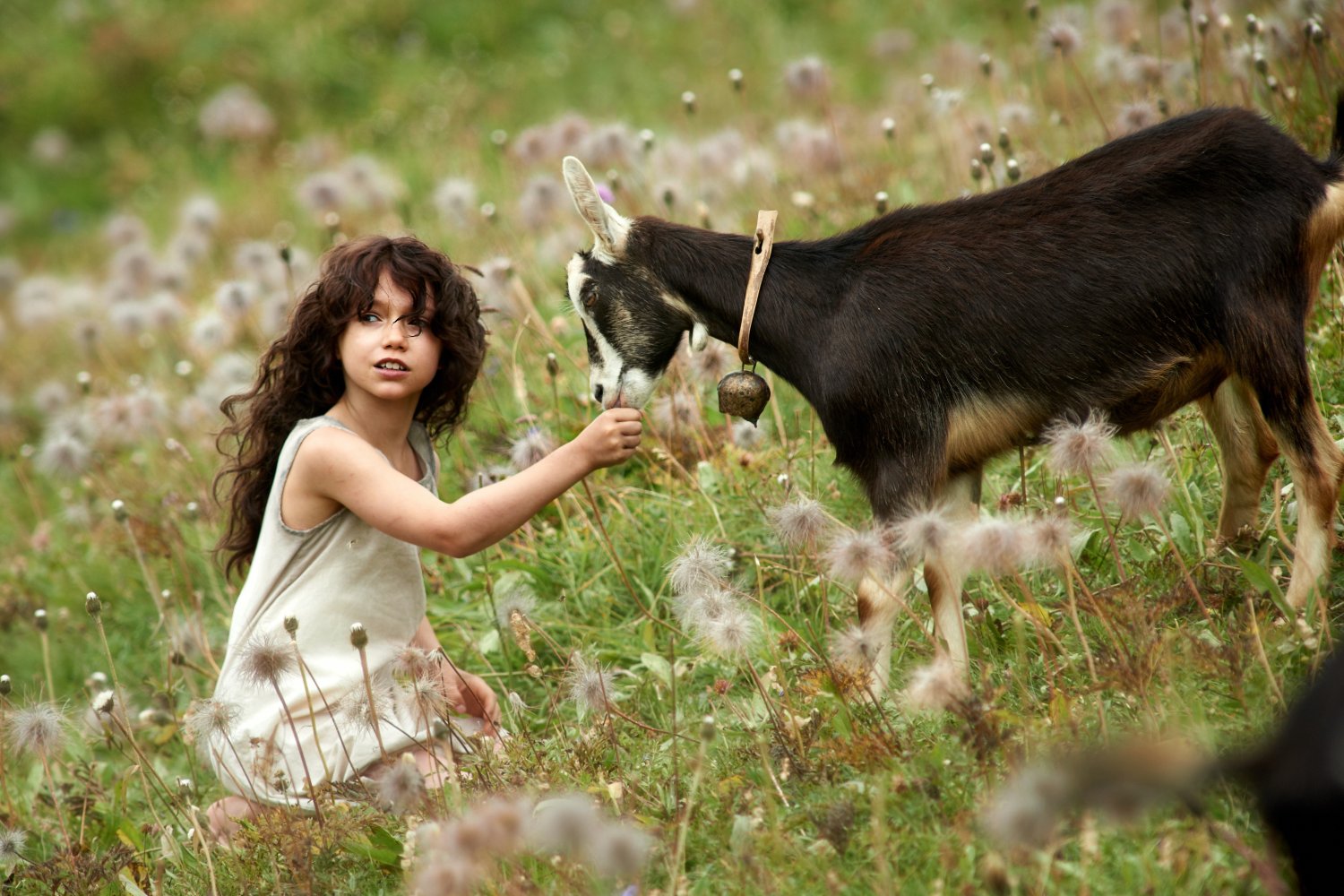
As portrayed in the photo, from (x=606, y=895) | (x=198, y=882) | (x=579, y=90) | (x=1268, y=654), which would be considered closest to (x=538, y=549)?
(x=198, y=882)

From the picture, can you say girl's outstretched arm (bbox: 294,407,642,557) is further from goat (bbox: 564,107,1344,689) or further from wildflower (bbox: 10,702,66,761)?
wildflower (bbox: 10,702,66,761)

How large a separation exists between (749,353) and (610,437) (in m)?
0.52

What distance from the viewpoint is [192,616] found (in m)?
5.79

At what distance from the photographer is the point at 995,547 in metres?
3.20

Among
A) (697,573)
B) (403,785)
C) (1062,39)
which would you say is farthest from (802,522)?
(1062,39)

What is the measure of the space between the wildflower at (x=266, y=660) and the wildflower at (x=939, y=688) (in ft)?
5.94

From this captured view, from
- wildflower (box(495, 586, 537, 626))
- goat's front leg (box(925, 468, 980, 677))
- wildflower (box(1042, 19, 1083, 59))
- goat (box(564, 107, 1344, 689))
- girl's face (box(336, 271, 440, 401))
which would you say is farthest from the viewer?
wildflower (box(1042, 19, 1083, 59))

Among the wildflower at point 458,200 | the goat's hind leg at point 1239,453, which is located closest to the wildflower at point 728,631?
the goat's hind leg at point 1239,453

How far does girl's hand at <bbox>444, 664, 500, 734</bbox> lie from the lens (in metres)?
4.55

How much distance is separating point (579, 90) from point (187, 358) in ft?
18.9

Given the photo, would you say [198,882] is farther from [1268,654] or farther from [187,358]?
[187,358]

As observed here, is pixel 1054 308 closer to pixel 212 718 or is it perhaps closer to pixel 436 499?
pixel 436 499

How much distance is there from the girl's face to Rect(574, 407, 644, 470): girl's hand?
72 centimetres

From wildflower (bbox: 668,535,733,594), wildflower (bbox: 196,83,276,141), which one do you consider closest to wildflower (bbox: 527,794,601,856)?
wildflower (bbox: 668,535,733,594)
